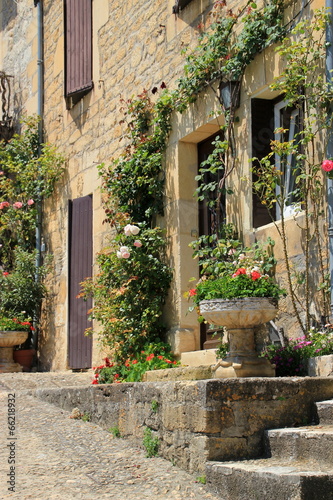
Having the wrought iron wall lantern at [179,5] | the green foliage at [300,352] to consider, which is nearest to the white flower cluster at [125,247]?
the wrought iron wall lantern at [179,5]

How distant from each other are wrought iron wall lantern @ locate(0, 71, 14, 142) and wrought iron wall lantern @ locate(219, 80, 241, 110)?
570cm

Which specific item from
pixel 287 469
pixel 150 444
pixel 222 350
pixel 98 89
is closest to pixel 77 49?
pixel 98 89

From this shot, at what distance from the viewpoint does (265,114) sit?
6.05 meters

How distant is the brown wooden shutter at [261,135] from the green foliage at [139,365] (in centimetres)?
152

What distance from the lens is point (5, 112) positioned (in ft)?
38.3

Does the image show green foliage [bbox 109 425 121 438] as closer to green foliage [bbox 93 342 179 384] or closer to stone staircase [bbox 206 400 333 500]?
stone staircase [bbox 206 400 333 500]

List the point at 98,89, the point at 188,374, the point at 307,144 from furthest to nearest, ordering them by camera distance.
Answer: the point at 98,89 < the point at 307,144 < the point at 188,374

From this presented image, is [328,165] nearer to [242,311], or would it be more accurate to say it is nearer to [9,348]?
[242,311]

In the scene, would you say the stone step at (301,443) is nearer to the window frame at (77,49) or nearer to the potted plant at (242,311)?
the potted plant at (242,311)

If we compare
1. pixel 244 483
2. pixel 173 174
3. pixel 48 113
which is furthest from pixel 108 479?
pixel 48 113

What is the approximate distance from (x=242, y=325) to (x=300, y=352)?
1.34 feet

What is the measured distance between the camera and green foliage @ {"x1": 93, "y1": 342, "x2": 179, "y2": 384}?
6.47 m

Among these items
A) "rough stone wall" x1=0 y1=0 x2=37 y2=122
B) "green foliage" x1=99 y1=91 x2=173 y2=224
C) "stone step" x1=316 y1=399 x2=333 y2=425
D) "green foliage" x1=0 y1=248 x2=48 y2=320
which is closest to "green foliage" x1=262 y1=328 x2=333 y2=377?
"stone step" x1=316 y1=399 x2=333 y2=425

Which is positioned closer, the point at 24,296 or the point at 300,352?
the point at 300,352
